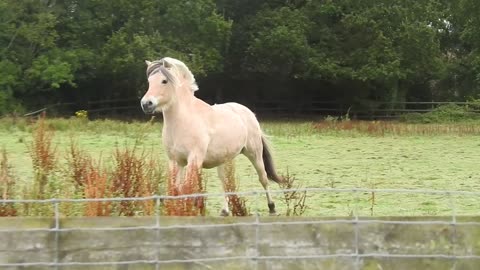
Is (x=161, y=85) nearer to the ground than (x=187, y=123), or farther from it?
farther from it

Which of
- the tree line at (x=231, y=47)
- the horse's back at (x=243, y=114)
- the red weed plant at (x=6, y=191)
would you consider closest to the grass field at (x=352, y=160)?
the horse's back at (x=243, y=114)

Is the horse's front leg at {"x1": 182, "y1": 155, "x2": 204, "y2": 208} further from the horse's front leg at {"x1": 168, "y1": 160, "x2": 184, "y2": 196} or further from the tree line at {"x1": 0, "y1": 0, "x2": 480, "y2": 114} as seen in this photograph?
the tree line at {"x1": 0, "y1": 0, "x2": 480, "y2": 114}

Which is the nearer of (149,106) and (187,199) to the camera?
(187,199)

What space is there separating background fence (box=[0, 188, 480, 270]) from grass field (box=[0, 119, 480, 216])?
0.94 m

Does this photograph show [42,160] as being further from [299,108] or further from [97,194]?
[299,108]

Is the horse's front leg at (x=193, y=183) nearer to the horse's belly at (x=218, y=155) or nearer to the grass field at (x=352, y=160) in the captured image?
the grass field at (x=352, y=160)

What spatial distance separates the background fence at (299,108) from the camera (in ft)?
120

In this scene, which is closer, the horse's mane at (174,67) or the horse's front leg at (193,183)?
the horse's front leg at (193,183)

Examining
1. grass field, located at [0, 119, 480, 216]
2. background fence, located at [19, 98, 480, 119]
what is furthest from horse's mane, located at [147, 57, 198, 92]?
background fence, located at [19, 98, 480, 119]

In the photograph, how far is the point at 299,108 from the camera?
40094 millimetres

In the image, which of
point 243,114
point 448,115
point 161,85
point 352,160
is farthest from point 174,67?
point 448,115

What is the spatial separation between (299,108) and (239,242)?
35713mm

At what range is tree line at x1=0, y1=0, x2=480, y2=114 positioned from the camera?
114ft

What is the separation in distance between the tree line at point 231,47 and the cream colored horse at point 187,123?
27367 mm
